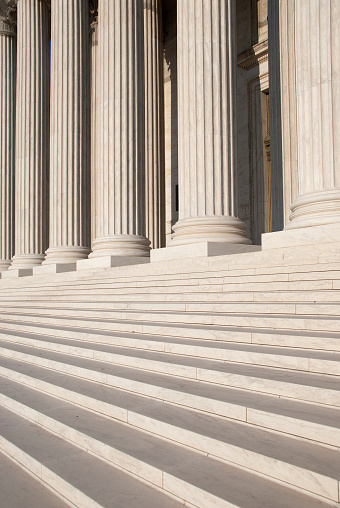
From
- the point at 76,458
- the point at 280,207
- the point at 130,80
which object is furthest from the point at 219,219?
the point at 76,458

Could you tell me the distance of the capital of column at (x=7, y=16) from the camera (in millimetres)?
59188

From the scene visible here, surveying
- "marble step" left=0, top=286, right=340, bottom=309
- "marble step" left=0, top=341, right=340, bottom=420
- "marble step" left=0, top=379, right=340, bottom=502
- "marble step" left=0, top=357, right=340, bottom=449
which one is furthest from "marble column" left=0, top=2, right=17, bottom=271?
"marble step" left=0, top=379, right=340, bottom=502

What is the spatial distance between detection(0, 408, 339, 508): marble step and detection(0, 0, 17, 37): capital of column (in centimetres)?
5993

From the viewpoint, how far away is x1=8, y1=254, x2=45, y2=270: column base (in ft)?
171

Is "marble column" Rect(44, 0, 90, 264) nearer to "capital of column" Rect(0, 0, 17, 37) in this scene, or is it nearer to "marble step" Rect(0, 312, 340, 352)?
"capital of column" Rect(0, 0, 17, 37)

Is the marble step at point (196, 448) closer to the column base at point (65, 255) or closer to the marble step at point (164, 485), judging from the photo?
the marble step at point (164, 485)

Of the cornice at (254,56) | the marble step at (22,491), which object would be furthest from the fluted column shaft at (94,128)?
the marble step at (22,491)

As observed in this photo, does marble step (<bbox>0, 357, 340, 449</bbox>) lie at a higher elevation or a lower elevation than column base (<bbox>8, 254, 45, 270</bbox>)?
lower

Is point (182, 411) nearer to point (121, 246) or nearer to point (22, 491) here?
point (22, 491)

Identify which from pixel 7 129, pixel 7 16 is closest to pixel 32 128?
pixel 7 129

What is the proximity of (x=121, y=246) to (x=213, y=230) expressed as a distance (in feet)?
33.7

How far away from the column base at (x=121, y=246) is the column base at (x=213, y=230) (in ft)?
26.1

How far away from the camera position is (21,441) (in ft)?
38.7

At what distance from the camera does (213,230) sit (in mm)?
29156
